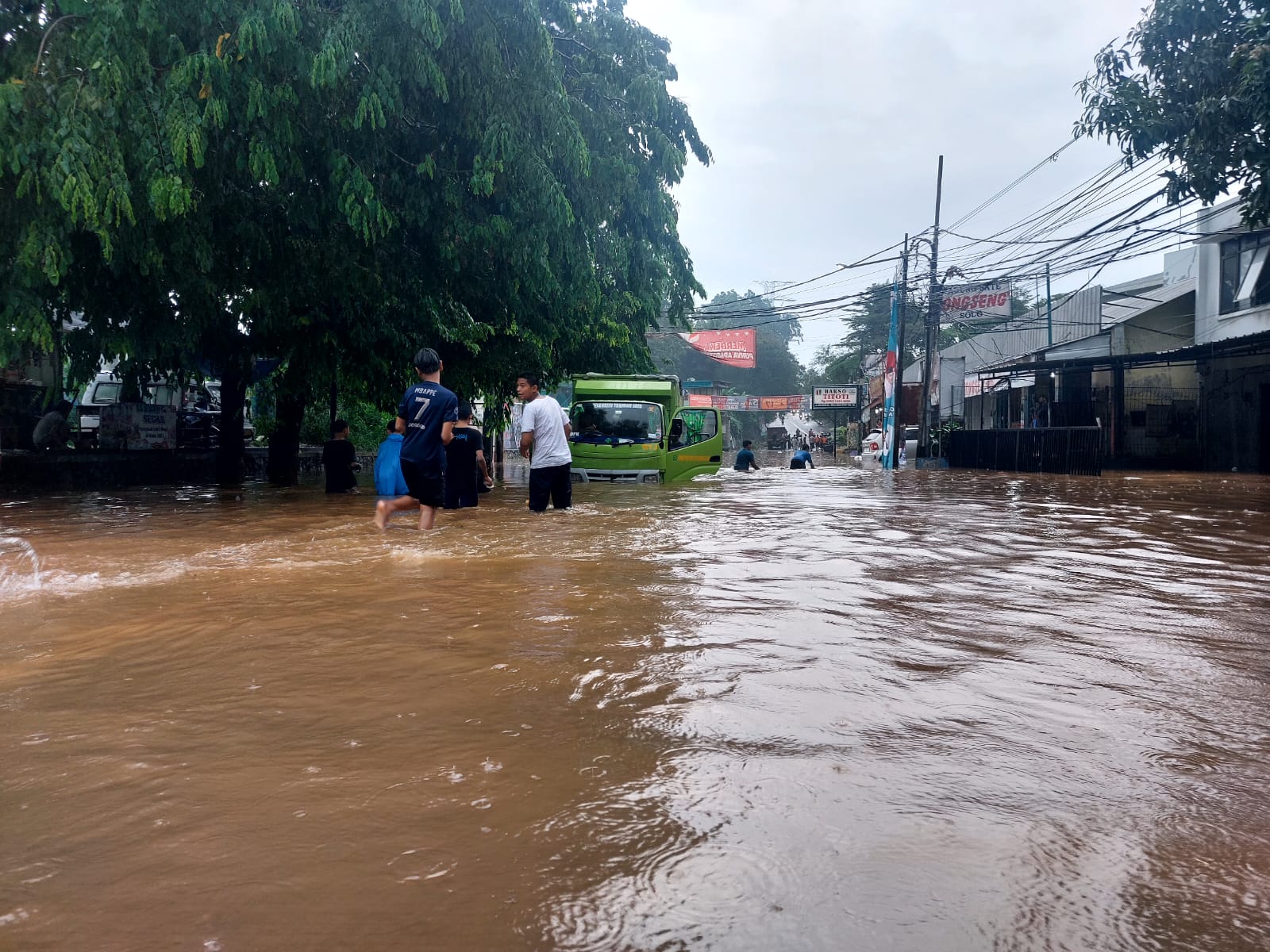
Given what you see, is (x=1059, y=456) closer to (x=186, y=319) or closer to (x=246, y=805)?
(x=186, y=319)

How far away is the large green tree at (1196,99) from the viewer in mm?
11648

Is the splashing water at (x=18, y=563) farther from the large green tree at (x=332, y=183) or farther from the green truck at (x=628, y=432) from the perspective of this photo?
the green truck at (x=628, y=432)

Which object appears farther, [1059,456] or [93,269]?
[1059,456]

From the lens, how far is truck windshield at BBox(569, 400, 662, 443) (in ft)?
67.7

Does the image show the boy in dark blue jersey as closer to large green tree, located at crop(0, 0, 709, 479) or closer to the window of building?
large green tree, located at crop(0, 0, 709, 479)

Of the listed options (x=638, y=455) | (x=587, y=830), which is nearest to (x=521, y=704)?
(x=587, y=830)

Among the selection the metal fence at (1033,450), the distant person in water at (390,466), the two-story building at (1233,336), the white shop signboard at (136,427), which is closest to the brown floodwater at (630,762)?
the distant person in water at (390,466)

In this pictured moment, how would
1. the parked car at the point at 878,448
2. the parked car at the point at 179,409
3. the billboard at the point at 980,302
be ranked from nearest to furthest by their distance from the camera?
the parked car at the point at 179,409
the parked car at the point at 878,448
the billboard at the point at 980,302

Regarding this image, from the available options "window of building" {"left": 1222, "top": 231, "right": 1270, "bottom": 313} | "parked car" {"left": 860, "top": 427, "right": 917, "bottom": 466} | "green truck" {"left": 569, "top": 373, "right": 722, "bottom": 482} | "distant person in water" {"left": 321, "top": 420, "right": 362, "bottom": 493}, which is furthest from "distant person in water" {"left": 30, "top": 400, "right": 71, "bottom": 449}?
"parked car" {"left": 860, "top": 427, "right": 917, "bottom": 466}

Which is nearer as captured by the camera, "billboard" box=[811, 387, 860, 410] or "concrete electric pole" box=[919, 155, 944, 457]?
"concrete electric pole" box=[919, 155, 944, 457]

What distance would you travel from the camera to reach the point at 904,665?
13.7 feet

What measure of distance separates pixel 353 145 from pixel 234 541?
227 inches

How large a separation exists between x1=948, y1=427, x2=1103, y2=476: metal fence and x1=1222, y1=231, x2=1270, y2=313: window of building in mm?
4851

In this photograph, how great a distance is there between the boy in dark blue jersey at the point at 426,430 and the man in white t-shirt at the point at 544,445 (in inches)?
42.3
